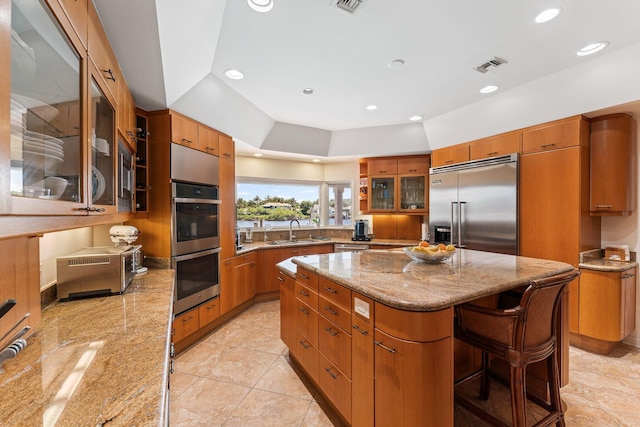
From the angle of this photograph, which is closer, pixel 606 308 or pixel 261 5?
pixel 261 5

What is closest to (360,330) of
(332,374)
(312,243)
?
(332,374)

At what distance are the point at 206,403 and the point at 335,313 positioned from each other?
4.04 feet

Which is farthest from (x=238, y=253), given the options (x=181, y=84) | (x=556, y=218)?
(x=556, y=218)

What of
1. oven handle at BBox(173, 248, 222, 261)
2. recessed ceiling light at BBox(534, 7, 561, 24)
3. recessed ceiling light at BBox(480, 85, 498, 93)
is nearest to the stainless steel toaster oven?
oven handle at BBox(173, 248, 222, 261)

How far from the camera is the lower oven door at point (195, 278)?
2.68m

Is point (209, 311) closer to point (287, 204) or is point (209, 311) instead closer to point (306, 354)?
point (306, 354)

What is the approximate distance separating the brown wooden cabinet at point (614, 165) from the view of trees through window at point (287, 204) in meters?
3.43

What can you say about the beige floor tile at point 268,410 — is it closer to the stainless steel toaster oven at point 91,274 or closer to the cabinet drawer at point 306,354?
the cabinet drawer at point 306,354

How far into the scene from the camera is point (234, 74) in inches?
104

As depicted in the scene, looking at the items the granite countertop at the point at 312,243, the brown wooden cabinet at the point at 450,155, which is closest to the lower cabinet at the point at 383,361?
the granite countertop at the point at 312,243

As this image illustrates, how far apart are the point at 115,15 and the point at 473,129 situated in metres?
3.79

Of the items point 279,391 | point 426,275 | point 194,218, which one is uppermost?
point 194,218

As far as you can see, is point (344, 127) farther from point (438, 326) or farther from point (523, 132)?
point (438, 326)

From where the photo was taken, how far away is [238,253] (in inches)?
144
